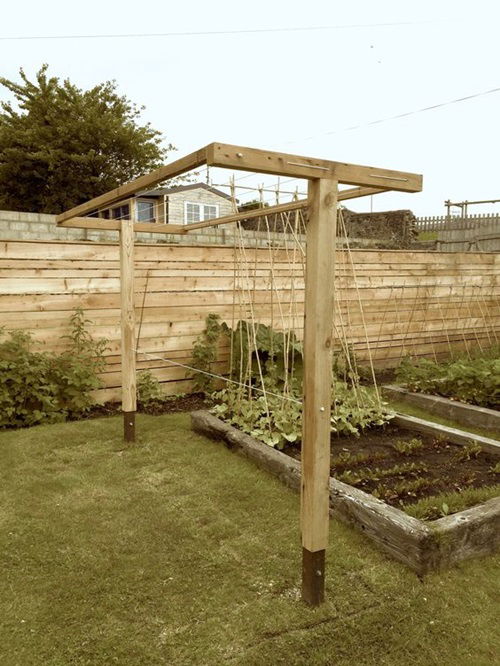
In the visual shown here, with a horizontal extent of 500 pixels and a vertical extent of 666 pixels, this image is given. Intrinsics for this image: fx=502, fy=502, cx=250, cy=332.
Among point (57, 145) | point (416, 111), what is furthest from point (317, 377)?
point (57, 145)

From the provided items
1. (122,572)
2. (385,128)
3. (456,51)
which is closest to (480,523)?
(122,572)

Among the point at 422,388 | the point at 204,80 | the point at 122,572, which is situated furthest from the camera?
the point at 204,80

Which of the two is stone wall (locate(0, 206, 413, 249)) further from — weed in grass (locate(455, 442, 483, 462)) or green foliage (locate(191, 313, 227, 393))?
weed in grass (locate(455, 442, 483, 462))

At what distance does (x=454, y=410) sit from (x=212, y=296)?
9.01ft

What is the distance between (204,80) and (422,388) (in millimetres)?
8146

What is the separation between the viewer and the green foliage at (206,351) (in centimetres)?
544

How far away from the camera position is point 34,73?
18.7 meters

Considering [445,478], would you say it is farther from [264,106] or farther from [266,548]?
[264,106]

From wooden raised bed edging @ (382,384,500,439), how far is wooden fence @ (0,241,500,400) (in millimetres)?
779

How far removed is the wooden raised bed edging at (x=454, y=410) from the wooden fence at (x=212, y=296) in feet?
2.56

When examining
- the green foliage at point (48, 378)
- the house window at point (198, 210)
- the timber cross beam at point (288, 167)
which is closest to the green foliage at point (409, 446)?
the timber cross beam at point (288, 167)

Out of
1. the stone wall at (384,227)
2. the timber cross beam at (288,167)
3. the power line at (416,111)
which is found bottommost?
the timber cross beam at (288,167)

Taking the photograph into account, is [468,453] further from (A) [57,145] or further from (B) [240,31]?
(A) [57,145]

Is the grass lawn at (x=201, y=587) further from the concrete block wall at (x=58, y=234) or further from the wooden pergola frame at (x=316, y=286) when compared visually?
the concrete block wall at (x=58, y=234)
